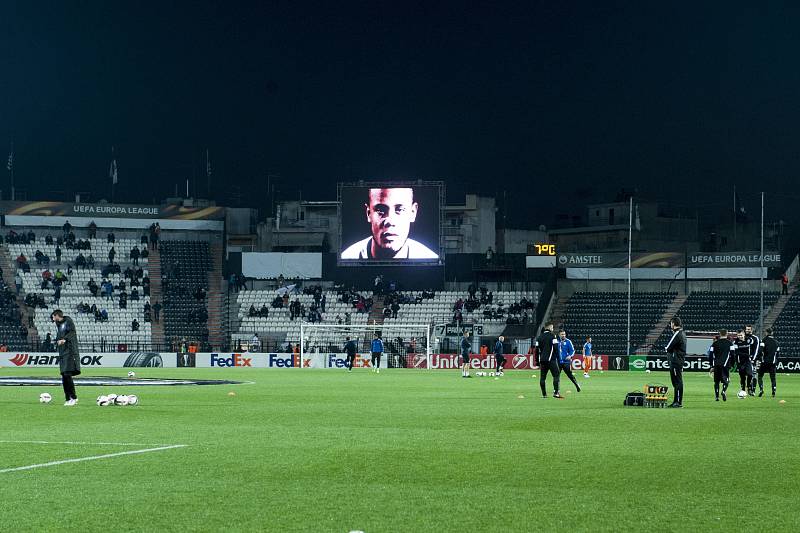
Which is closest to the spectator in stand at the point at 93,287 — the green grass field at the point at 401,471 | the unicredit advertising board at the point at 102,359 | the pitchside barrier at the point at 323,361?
the unicredit advertising board at the point at 102,359

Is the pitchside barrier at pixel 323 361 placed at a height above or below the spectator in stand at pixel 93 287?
below

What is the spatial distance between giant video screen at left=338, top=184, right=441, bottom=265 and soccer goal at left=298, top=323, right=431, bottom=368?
579cm

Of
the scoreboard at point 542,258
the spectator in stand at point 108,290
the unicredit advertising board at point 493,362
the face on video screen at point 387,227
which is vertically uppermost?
the face on video screen at point 387,227

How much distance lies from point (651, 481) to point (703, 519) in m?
2.54

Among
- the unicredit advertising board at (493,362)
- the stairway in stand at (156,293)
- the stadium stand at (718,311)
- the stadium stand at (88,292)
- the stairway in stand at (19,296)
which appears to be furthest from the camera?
the stairway in stand at (156,293)

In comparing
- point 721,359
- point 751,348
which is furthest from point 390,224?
point 721,359

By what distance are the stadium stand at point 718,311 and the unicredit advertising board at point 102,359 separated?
102ft

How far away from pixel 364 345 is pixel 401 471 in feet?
214

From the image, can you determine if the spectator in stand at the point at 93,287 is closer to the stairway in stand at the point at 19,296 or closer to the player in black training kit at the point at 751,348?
the stairway in stand at the point at 19,296

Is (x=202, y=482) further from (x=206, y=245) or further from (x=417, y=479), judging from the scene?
(x=206, y=245)

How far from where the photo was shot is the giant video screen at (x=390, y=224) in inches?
3329

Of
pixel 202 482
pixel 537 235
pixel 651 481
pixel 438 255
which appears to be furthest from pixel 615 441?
pixel 537 235

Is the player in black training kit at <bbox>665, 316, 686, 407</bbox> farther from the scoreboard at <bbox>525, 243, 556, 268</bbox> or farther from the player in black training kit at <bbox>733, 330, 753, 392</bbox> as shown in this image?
the scoreboard at <bbox>525, 243, 556, 268</bbox>

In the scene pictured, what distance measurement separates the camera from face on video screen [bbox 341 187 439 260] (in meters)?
84.7
